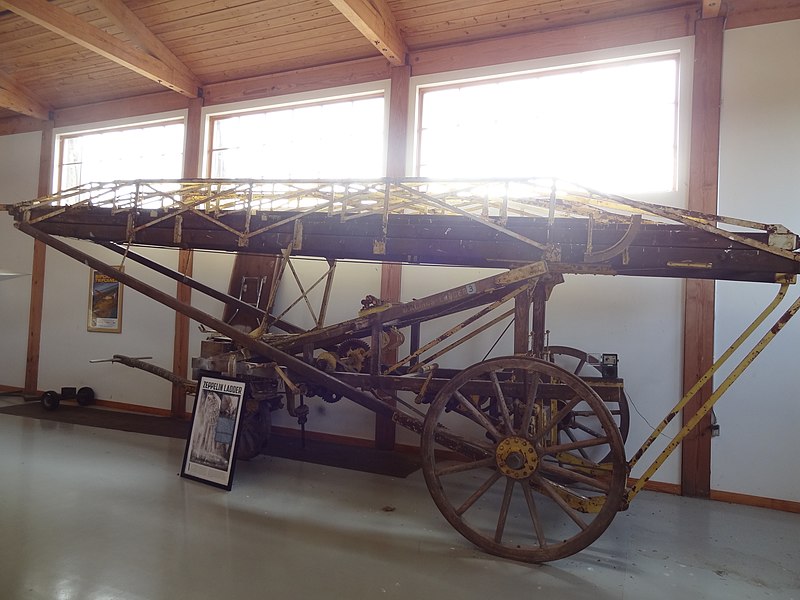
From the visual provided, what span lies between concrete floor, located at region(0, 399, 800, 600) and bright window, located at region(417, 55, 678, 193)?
2729 mm

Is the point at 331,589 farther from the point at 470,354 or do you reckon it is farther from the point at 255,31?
the point at 255,31

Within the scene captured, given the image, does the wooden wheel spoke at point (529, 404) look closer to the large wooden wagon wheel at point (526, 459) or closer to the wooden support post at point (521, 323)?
the large wooden wagon wheel at point (526, 459)

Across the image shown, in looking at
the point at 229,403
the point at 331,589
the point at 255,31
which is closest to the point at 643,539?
the point at 331,589

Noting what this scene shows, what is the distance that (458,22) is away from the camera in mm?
4957

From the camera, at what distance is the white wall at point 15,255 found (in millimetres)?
7496

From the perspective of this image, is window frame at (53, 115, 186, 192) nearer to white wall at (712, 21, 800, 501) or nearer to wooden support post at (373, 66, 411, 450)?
wooden support post at (373, 66, 411, 450)

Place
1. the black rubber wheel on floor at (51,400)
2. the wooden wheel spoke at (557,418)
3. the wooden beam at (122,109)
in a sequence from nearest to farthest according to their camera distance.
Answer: the wooden wheel spoke at (557,418)
the black rubber wheel on floor at (51,400)
the wooden beam at (122,109)

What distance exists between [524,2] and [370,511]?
4300mm

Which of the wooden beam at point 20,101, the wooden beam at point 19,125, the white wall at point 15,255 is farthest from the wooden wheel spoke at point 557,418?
the wooden beam at point 19,125

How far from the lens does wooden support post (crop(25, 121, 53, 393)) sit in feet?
24.1

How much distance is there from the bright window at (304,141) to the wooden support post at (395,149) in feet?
0.64

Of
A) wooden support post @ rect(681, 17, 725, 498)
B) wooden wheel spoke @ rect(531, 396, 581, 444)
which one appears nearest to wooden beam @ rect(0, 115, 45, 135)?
wooden wheel spoke @ rect(531, 396, 581, 444)

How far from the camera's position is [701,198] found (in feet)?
13.9

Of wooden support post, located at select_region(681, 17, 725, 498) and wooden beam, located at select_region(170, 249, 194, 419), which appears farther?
wooden beam, located at select_region(170, 249, 194, 419)
